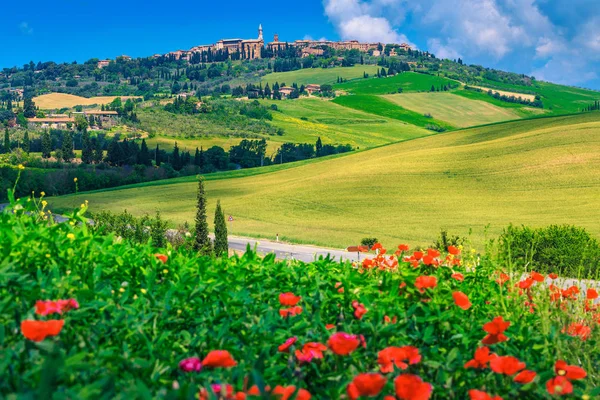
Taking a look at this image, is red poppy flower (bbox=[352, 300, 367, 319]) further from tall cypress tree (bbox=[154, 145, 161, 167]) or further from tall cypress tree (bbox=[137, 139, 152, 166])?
tall cypress tree (bbox=[154, 145, 161, 167])

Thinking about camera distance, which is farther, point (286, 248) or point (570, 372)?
point (286, 248)

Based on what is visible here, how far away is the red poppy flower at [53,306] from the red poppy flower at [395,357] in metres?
1.61

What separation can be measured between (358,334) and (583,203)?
2143 inches

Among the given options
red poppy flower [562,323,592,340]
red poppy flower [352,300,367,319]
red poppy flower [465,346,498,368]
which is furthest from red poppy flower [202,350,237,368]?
red poppy flower [562,323,592,340]

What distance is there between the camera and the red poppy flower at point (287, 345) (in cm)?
326

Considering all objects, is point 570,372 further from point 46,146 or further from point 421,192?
point 46,146

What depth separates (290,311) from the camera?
3.78m

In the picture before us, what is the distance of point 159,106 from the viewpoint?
182m

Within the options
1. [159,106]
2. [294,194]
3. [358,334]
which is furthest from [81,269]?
[159,106]

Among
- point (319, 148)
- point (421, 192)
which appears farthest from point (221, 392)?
point (319, 148)

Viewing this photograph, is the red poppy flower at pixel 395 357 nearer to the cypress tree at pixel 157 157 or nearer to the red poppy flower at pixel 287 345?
the red poppy flower at pixel 287 345

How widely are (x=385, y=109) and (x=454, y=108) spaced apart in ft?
65.4

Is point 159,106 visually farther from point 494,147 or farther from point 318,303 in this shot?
point 318,303

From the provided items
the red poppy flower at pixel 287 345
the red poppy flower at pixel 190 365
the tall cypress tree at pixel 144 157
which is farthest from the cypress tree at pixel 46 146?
the red poppy flower at pixel 190 365
